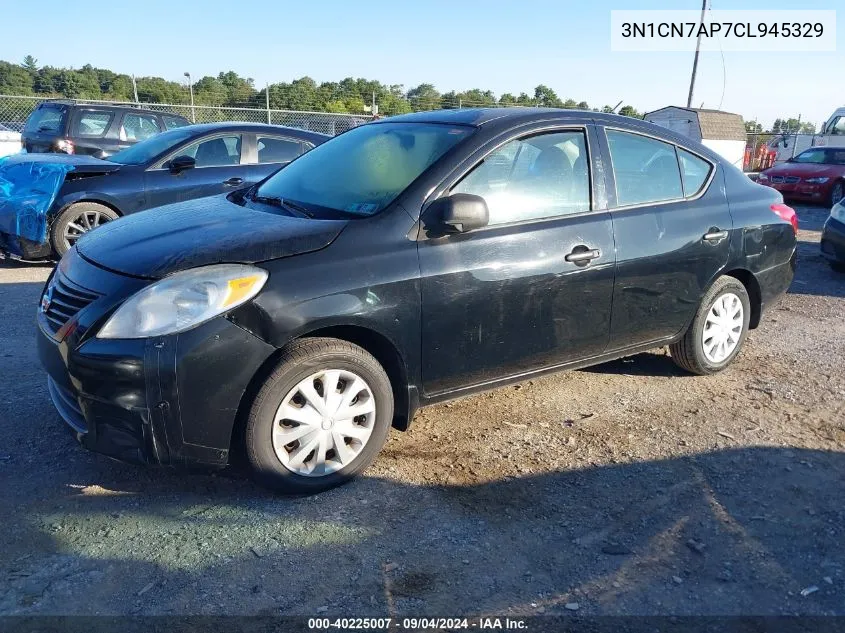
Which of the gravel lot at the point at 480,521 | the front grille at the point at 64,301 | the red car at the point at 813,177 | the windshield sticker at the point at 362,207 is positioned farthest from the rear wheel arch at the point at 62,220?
the red car at the point at 813,177

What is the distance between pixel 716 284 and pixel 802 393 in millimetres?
917

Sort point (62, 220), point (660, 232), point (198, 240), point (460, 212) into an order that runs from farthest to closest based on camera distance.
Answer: point (62, 220) → point (660, 232) → point (460, 212) → point (198, 240)

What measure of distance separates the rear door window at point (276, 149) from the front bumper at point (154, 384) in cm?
538

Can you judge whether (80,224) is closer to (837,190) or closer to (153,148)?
(153,148)

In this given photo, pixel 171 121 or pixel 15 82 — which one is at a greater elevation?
pixel 15 82

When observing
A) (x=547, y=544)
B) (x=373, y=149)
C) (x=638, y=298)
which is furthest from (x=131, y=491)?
(x=638, y=298)

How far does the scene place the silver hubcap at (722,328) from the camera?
4.68 m

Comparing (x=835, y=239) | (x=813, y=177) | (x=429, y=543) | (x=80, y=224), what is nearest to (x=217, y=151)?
(x=80, y=224)

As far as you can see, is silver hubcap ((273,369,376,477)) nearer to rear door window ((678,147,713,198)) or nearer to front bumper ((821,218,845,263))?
rear door window ((678,147,713,198))

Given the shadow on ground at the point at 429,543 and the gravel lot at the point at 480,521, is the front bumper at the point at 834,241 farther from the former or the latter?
the shadow on ground at the point at 429,543

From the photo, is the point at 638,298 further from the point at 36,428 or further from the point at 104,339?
the point at 36,428

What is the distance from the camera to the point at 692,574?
2.74 m

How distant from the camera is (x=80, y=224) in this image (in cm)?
736

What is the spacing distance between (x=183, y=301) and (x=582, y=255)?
81.7 inches
